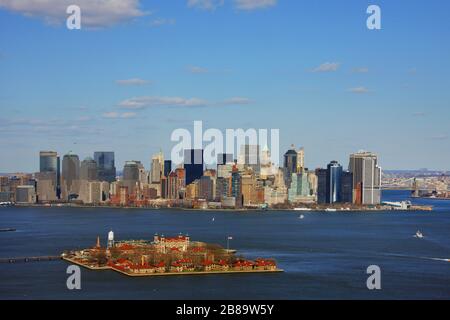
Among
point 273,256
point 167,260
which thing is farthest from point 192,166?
point 167,260

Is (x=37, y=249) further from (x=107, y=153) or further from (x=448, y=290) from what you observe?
(x=107, y=153)

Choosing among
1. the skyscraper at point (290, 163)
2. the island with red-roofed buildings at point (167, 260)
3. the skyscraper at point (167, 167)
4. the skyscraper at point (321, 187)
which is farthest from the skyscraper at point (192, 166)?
the island with red-roofed buildings at point (167, 260)

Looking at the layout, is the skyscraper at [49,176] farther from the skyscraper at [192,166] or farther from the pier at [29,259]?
the pier at [29,259]

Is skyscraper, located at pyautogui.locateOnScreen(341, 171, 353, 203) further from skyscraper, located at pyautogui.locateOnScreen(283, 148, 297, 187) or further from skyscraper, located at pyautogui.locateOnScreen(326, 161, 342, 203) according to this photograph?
skyscraper, located at pyautogui.locateOnScreen(283, 148, 297, 187)

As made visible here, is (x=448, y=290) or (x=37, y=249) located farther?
(x=37, y=249)

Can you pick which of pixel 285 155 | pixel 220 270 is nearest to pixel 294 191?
pixel 285 155
